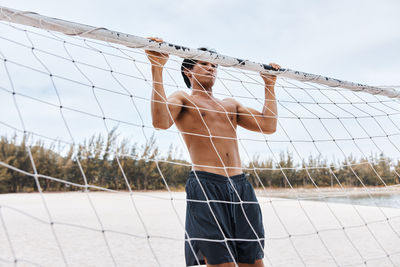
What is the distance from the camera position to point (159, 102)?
3.19 feet

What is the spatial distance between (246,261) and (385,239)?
2779mm

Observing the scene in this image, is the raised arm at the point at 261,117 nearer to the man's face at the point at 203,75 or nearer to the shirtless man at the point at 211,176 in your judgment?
the shirtless man at the point at 211,176

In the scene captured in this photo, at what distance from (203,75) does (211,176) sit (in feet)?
1.26

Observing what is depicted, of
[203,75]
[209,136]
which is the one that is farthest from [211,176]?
[203,75]

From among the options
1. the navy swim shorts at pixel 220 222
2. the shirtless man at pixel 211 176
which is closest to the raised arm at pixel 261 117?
the shirtless man at pixel 211 176

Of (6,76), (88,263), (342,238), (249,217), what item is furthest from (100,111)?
(342,238)

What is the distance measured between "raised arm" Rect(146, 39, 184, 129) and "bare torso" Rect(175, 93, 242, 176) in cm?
7

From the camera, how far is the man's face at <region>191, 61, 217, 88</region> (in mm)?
1175

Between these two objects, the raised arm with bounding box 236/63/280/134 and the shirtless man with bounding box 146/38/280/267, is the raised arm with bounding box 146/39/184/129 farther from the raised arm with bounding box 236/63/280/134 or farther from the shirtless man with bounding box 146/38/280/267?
the raised arm with bounding box 236/63/280/134

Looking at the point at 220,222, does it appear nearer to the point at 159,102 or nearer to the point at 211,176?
the point at 211,176

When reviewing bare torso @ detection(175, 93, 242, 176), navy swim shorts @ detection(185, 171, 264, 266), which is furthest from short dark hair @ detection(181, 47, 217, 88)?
navy swim shorts @ detection(185, 171, 264, 266)

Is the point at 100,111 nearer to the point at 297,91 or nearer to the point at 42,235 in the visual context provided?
the point at 297,91

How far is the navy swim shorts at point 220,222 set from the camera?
2.99ft

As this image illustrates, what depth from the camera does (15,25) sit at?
0.99 meters
